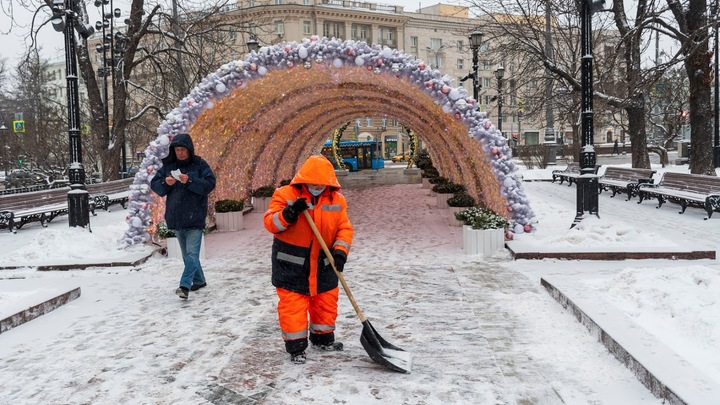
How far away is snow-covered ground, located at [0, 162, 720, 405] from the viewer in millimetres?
4258

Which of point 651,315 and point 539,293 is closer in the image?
point 651,315

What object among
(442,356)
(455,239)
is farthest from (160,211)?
(442,356)

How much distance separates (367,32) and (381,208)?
2085 inches

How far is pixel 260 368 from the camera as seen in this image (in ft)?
15.5

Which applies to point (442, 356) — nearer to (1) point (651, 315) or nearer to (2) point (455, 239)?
(1) point (651, 315)

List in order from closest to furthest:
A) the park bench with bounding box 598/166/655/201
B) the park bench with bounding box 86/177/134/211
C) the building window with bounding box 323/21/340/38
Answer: the park bench with bounding box 598/166/655/201
the park bench with bounding box 86/177/134/211
the building window with bounding box 323/21/340/38

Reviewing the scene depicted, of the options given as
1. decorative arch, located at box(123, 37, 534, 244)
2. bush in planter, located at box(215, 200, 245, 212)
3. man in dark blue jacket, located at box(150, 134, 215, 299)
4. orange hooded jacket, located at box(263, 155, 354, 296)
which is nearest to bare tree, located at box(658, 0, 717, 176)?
decorative arch, located at box(123, 37, 534, 244)

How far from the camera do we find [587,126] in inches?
384

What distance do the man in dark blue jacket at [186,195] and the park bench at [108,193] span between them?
458 inches

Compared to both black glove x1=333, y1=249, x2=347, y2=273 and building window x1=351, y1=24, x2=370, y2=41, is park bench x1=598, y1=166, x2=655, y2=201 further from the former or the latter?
building window x1=351, y1=24, x2=370, y2=41

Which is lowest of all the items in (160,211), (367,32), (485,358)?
(485,358)

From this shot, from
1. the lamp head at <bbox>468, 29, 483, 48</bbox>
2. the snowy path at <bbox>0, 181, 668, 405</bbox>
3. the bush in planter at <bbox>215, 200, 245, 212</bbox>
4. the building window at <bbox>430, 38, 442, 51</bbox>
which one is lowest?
the snowy path at <bbox>0, 181, 668, 405</bbox>

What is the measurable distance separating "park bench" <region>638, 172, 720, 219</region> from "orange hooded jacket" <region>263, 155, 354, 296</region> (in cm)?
1068

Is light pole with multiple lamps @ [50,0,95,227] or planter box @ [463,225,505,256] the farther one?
light pole with multiple lamps @ [50,0,95,227]
